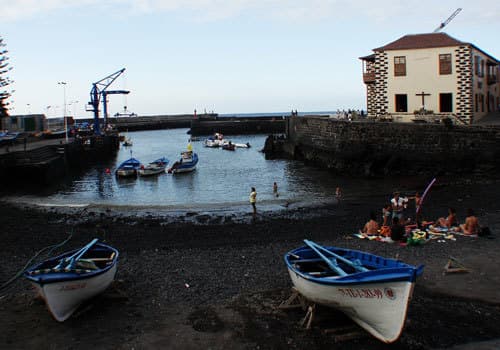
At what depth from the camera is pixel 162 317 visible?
34.5ft

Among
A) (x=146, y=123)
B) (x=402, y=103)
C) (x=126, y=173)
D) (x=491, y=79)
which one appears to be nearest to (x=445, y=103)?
(x=402, y=103)

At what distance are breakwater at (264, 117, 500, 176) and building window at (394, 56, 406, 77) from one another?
17.1 ft

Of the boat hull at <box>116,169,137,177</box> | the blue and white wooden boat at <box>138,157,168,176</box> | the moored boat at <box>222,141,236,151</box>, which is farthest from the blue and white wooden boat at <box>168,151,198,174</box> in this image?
the moored boat at <box>222,141,236,151</box>

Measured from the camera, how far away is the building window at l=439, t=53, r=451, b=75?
122ft

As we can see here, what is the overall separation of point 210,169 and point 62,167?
46.2ft

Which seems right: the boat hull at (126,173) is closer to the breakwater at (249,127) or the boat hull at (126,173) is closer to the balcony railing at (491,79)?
the balcony railing at (491,79)

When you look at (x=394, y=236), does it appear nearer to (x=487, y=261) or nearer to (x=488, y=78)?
(x=487, y=261)

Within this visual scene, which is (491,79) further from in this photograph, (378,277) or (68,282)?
(68,282)

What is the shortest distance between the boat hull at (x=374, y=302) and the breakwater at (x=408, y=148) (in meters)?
25.7

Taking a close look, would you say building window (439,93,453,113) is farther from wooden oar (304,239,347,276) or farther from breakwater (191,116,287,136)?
breakwater (191,116,287,136)

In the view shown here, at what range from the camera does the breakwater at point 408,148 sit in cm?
3192

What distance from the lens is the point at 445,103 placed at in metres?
37.8

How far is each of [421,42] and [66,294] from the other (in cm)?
3560

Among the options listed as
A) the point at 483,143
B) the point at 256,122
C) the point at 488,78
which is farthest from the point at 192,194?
the point at 256,122
